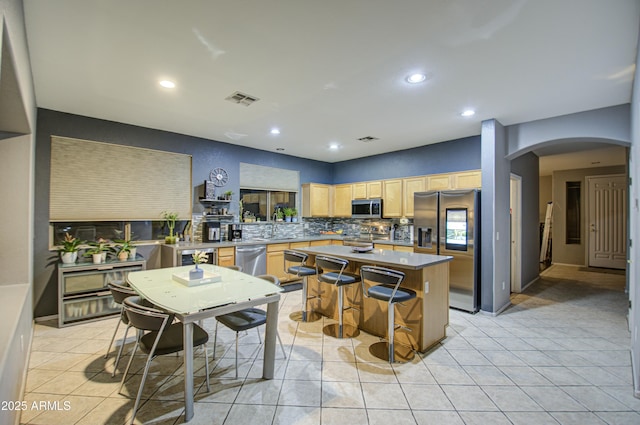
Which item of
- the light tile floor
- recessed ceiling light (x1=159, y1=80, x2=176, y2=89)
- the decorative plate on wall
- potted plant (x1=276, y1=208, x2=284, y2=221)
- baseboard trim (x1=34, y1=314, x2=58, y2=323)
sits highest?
A: recessed ceiling light (x1=159, y1=80, x2=176, y2=89)

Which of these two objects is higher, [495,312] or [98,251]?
[98,251]

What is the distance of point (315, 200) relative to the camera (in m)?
6.83

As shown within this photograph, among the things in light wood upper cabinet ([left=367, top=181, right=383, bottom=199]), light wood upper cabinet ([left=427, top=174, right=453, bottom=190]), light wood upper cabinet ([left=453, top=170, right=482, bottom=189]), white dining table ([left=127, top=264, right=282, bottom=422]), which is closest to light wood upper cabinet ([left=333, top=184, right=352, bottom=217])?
light wood upper cabinet ([left=367, top=181, right=383, bottom=199])

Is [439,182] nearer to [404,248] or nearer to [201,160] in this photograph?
[404,248]

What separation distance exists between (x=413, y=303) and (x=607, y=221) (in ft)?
26.0

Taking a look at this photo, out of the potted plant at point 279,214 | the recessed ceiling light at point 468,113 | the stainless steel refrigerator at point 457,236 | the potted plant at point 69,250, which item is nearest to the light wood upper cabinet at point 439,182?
the stainless steel refrigerator at point 457,236

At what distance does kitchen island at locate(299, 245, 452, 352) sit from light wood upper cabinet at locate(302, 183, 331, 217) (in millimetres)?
2978

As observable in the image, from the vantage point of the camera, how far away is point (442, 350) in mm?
3145

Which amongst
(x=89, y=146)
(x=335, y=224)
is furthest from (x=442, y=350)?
(x=89, y=146)

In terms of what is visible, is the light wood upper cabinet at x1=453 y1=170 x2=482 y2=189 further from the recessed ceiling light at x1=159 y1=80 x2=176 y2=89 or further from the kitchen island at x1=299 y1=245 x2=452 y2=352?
the recessed ceiling light at x1=159 y1=80 x2=176 y2=89

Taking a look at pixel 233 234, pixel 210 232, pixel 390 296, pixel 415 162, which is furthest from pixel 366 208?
pixel 390 296

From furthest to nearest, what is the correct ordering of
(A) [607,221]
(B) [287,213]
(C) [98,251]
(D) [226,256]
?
(A) [607,221]
(B) [287,213]
(D) [226,256]
(C) [98,251]

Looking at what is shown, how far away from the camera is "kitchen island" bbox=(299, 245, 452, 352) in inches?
122

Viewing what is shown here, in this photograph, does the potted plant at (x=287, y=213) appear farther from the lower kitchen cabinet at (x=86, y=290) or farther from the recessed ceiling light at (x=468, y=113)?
the recessed ceiling light at (x=468, y=113)
